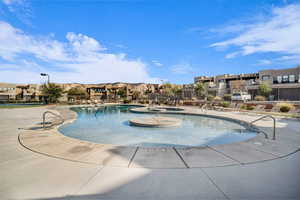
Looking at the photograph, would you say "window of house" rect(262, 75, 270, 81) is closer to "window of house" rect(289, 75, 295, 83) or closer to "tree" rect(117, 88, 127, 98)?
"window of house" rect(289, 75, 295, 83)

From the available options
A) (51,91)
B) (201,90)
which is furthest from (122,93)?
(201,90)

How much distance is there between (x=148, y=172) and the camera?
2795 mm

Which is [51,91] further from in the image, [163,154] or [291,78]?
[291,78]

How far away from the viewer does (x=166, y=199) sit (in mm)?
2027

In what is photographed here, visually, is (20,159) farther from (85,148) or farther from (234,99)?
(234,99)

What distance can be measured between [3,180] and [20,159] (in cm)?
101

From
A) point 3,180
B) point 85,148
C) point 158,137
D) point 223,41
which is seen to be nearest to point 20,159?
point 3,180

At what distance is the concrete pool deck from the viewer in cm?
217

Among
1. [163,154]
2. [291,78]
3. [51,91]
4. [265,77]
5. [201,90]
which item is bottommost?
[163,154]

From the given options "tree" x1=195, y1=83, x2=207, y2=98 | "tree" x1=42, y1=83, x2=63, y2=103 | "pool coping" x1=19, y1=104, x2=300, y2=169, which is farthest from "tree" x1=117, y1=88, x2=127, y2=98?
"pool coping" x1=19, y1=104, x2=300, y2=169

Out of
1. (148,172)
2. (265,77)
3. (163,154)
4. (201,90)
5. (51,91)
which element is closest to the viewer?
(148,172)

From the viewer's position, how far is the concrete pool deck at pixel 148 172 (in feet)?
7.12

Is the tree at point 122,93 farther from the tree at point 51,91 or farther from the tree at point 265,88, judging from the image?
the tree at point 265,88

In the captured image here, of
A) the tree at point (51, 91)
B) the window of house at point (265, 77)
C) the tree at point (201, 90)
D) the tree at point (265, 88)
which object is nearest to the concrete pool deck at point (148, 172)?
the tree at point (51, 91)
